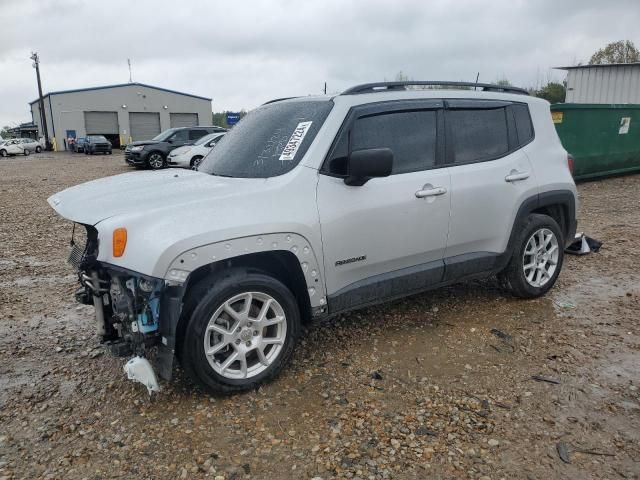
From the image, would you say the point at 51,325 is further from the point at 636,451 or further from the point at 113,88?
the point at 113,88

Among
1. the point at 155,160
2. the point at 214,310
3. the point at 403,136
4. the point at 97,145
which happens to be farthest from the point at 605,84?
the point at 97,145

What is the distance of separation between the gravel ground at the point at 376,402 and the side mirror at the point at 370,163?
1364 millimetres

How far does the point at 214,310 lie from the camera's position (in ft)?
9.75

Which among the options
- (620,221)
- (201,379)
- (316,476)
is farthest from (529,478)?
(620,221)

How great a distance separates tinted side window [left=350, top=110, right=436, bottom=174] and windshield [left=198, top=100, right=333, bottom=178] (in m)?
0.31

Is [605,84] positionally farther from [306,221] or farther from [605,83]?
[306,221]

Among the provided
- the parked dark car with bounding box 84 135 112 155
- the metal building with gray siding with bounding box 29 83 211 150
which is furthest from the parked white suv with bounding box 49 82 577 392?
the metal building with gray siding with bounding box 29 83 211 150

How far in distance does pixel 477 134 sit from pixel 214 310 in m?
2.60

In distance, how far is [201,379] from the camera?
9.97ft

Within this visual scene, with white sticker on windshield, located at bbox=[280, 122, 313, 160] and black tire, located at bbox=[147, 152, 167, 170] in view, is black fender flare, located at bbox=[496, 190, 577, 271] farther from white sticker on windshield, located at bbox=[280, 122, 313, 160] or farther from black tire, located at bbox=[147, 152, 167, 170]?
black tire, located at bbox=[147, 152, 167, 170]

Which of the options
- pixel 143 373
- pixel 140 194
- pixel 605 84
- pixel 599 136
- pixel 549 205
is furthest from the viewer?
pixel 605 84

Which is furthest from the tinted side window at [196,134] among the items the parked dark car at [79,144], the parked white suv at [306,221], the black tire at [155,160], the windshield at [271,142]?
the parked dark car at [79,144]

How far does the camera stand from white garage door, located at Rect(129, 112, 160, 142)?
4822cm

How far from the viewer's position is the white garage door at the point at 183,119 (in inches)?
1952
